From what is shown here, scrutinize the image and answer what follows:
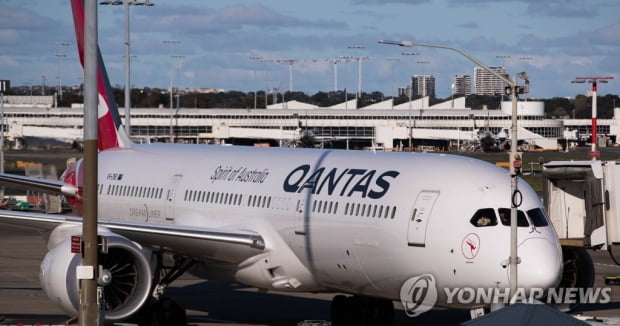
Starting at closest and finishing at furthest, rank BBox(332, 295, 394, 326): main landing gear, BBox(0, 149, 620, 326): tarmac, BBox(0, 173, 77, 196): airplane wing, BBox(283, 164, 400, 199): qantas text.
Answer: BBox(283, 164, 400, 199): qantas text → BBox(332, 295, 394, 326): main landing gear → BBox(0, 149, 620, 326): tarmac → BBox(0, 173, 77, 196): airplane wing

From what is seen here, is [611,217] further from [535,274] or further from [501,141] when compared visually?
[501,141]

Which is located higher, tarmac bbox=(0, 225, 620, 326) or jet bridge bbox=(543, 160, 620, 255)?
jet bridge bbox=(543, 160, 620, 255)

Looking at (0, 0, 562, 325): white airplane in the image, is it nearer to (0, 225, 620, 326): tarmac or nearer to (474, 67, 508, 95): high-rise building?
(0, 225, 620, 326): tarmac

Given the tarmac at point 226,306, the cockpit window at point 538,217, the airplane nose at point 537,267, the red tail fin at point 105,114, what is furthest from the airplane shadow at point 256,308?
the airplane nose at point 537,267

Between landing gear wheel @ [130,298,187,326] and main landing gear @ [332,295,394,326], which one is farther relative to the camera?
landing gear wheel @ [130,298,187,326]

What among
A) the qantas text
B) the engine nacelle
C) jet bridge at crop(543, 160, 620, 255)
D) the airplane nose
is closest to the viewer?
the airplane nose

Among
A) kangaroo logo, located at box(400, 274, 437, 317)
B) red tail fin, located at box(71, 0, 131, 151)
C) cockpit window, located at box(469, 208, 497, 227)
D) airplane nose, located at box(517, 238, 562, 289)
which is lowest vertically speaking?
kangaroo logo, located at box(400, 274, 437, 317)

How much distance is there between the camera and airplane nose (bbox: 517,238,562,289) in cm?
2105

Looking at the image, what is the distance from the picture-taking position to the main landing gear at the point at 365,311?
2703cm

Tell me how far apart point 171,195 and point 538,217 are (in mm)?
11233

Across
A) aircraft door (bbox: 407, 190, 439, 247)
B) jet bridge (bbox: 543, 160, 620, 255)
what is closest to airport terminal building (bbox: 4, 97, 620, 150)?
jet bridge (bbox: 543, 160, 620, 255)

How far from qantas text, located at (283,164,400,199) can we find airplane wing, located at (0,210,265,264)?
1583 mm

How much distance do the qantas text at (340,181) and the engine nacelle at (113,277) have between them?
389 cm

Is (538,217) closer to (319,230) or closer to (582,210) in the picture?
(582,210)
